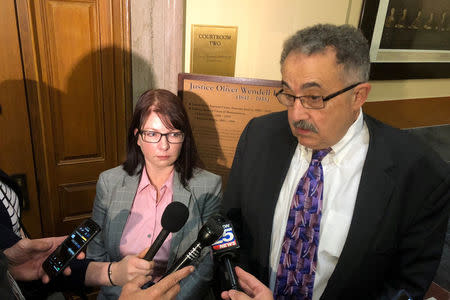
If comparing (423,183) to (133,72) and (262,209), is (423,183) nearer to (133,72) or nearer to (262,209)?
(262,209)

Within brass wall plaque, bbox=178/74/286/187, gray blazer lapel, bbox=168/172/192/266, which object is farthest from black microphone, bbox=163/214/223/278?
brass wall plaque, bbox=178/74/286/187

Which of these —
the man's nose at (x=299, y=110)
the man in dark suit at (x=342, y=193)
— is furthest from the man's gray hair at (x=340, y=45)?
the man's nose at (x=299, y=110)

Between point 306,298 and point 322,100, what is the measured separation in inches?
33.5

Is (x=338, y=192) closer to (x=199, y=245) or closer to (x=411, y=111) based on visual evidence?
(x=199, y=245)

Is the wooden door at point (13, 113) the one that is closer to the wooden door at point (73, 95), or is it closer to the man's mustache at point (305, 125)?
the wooden door at point (73, 95)

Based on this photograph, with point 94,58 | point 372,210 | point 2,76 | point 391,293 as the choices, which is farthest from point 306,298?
point 2,76

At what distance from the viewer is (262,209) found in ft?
4.65

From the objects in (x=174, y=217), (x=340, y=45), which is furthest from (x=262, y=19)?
(x=174, y=217)

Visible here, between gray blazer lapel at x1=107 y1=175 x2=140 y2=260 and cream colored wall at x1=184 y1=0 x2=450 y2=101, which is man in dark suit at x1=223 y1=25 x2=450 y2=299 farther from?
cream colored wall at x1=184 y1=0 x2=450 y2=101

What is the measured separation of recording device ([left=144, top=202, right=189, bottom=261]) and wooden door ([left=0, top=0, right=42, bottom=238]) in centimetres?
156

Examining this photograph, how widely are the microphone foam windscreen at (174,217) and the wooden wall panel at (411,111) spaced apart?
196 centimetres

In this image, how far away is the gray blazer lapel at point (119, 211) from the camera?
1.56 metres

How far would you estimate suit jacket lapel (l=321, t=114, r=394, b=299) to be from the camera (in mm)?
1230

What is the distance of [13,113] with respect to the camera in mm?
2021
